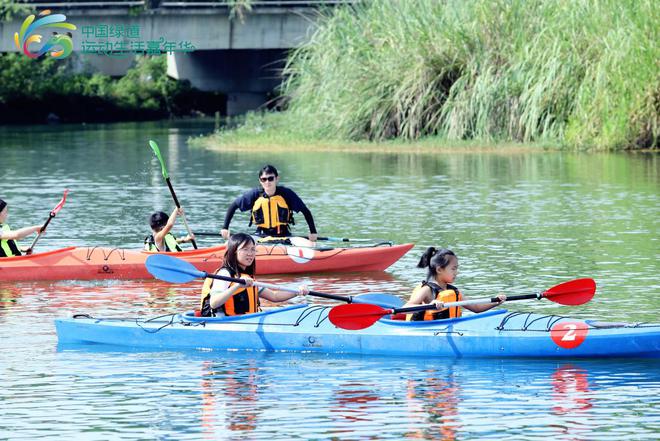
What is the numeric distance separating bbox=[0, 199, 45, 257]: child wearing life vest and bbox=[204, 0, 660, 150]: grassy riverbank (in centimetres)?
1726

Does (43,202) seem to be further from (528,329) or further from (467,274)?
(528,329)

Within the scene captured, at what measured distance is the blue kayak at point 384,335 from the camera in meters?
10.5

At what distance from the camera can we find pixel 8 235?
50.1 ft

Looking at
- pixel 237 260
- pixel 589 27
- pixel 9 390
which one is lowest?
pixel 9 390

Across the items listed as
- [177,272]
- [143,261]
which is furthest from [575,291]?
[143,261]

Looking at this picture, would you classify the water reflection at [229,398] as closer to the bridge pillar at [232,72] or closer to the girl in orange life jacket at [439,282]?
the girl in orange life jacket at [439,282]

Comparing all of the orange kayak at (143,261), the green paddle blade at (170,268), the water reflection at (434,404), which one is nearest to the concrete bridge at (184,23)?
the orange kayak at (143,261)

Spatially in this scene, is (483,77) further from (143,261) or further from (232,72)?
(232,72)

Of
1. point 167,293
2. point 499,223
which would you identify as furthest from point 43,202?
point 167,293

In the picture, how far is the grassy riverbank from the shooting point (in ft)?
98.4

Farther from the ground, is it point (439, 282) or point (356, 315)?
point (439, 282)

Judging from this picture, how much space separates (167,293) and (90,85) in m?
47.0

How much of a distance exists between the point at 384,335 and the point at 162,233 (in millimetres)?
4957

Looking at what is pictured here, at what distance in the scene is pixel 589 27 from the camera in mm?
31062
